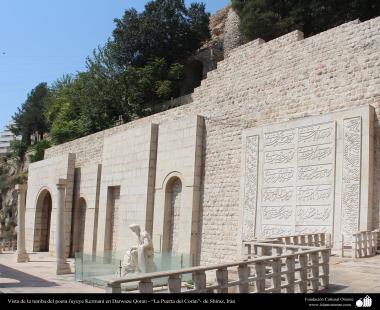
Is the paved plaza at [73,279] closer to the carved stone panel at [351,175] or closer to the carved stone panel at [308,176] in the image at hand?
the carved stone panel at [351,175]

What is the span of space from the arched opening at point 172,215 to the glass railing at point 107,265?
7.09 ft

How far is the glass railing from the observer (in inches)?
472

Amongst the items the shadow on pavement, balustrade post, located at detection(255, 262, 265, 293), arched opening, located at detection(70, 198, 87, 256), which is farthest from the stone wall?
arched opening, located at detection(70, 198, 87, 256)

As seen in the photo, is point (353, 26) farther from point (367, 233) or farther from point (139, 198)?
point (139, 198)

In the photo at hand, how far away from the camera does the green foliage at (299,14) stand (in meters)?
24.5

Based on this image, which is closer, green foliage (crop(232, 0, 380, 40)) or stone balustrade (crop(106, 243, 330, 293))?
stone balustrade (crop(106, 243, 330, 293))

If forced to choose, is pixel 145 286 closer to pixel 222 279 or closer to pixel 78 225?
pixel 222 279

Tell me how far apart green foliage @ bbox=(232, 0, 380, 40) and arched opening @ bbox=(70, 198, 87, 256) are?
14063 millimetres

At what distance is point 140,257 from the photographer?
447 inches

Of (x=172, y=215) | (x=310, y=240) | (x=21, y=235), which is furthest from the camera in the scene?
(x=21, y=235)

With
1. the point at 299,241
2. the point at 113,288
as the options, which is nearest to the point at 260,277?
the point at 113,288

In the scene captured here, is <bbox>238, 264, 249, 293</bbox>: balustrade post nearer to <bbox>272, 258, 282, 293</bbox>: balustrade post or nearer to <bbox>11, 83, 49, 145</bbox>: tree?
<bbox>272, 258, 282, 293</bbox>: balustrade post
